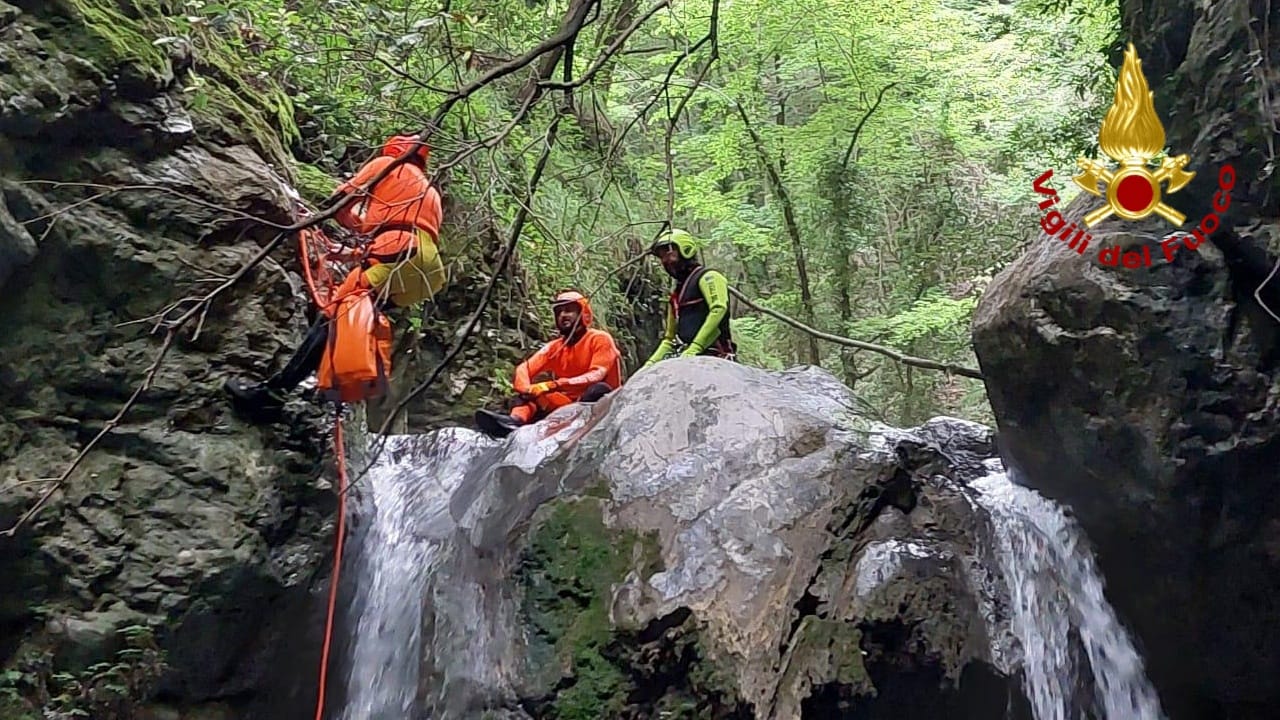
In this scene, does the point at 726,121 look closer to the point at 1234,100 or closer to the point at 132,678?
the point at 1234,100

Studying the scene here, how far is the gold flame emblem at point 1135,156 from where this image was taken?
146 inches

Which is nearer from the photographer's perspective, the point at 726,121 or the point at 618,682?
the point at 618,682

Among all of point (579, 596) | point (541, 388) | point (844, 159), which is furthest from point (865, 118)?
point (579, 596)

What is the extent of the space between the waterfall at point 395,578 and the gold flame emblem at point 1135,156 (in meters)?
3.83

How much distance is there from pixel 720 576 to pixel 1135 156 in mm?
2593

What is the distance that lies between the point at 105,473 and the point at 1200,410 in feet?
15.9

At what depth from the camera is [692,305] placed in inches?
A: 270

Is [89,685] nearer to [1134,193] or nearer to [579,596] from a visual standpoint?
[579,596]

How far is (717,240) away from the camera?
1174 cm

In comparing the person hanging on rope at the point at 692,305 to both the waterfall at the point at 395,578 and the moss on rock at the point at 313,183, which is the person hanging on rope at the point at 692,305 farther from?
the moss on rock at the point at 313,183

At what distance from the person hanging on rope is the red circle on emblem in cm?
306

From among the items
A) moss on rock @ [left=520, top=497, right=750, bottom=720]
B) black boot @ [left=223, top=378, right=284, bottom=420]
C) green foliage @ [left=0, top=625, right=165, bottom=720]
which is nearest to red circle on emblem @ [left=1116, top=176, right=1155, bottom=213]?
moss on rock @ [left=520, top=497, right=750, bottom=720]

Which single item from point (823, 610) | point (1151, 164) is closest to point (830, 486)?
point (823, 610)

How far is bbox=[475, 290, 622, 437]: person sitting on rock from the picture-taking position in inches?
260
